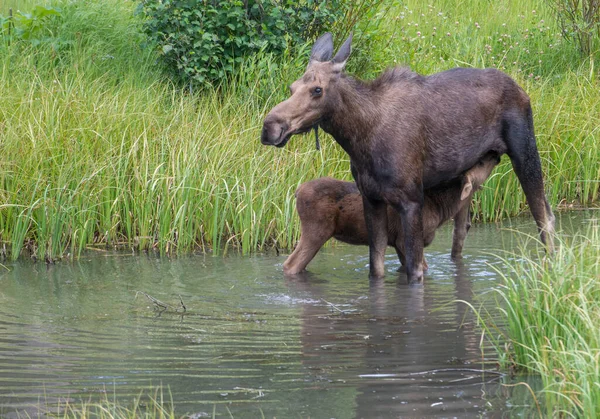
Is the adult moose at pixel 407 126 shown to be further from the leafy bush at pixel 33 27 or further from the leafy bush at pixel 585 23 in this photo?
the leafy bush at pixel 585 23

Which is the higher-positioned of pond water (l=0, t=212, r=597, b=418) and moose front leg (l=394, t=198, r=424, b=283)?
moose front leg (l=394, t=198, r=424, b=283)

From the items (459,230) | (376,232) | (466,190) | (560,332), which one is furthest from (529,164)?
(560,332)

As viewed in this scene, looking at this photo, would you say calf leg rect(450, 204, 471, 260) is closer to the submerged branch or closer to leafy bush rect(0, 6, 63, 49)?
the submerged branch

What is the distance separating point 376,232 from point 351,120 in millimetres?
992

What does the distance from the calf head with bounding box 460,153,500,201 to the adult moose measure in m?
0.09

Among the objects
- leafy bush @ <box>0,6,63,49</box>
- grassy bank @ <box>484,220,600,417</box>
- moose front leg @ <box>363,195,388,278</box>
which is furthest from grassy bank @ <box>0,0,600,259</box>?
grassy bank @ <box>484,220,600,417</box>

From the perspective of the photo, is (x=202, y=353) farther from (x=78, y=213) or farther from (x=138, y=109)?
(x=138, y=109)

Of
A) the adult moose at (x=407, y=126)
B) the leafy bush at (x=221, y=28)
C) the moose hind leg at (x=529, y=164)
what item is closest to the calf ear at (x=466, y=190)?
the adult moose at (x=407, y=126)

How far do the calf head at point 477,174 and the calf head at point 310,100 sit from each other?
152 cm

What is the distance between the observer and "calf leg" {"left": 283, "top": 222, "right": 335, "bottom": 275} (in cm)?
823

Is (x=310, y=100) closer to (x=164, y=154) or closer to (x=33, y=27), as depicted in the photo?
(x=164, y=154)

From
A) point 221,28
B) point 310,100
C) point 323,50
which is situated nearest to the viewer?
point 310,100

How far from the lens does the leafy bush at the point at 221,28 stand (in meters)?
11.3

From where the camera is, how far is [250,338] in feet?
20.1
